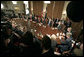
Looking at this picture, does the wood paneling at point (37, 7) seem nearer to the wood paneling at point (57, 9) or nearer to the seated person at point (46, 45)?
the wood paneling at point (57, 9)

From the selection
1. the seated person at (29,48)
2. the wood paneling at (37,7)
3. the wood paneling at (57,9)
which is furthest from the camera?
the wood paneling at (37,7)

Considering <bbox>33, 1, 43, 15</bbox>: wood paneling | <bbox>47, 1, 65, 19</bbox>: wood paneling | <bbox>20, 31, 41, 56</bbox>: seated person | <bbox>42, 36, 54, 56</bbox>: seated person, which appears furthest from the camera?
<bbox>33, 1, 43, 15</bbox>: wood paneling

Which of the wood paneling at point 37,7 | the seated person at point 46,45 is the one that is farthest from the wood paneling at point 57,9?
the seated person at point 46,45

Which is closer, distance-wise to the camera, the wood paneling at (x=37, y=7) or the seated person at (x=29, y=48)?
the seated person at (x=29, y=48)

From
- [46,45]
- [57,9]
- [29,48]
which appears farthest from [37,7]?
[29,48]

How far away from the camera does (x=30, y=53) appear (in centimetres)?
130

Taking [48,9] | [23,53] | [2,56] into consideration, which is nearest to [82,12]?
[23,53]

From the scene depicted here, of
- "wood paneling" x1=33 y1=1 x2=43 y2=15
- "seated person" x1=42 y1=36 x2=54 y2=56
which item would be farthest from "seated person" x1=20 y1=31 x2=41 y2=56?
"wood paneling" x1=33 y1=1 x2=43 y2=15

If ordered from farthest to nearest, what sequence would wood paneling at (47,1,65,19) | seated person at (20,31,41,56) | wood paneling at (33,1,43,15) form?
wood paneling at (33,1,43,15) < wood paneling at (47,1,65,19) < seated person at (20,31,41,56)

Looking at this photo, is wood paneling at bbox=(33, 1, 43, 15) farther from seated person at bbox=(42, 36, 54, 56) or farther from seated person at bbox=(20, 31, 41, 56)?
seated person at bbox=(20, 31, 41, 56)

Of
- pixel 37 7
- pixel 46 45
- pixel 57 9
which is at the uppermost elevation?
pixel 37 7

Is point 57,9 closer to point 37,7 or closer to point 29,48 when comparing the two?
point 37,7

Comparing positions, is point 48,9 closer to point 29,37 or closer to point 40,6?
point 40,6

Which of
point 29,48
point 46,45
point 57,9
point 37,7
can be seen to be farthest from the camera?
point 37,7
